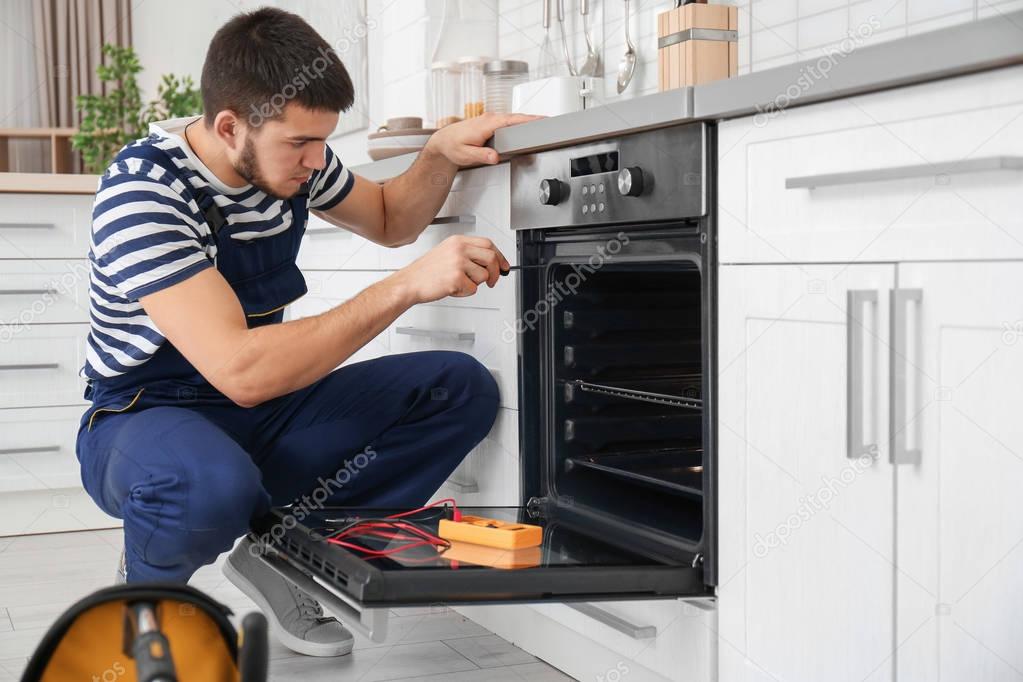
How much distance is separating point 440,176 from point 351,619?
94cm

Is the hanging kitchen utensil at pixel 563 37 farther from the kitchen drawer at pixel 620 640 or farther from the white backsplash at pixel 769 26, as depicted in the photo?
the kitchen drawer at pixel 620 640

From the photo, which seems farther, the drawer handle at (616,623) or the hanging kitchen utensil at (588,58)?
the hanging kitchen utensil at (588,58)

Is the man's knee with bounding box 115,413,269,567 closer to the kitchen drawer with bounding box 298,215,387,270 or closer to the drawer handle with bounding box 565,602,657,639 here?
the drawer handle with bounding box 565,602,657,639

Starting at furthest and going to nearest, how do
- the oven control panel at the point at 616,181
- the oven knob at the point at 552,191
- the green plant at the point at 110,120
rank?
the green plant at the point at 110,120 → the oven knob at the point at 552,191 → the oven control panel at the point at 616,181

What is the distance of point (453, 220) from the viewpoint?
2109mm

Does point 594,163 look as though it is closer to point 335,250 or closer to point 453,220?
point 453,220

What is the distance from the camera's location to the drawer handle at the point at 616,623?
161 centimetres

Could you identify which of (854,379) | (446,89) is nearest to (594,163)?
(854,379)

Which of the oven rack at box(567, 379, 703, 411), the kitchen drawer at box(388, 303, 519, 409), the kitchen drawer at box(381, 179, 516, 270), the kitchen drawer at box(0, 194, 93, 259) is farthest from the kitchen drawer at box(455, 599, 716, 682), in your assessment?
the kitchen drawer at box(0, 194, 93, 259)

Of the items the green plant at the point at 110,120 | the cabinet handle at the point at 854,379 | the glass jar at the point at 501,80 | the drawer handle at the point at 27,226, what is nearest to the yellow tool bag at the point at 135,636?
the cabinet handle at the point at 854,379

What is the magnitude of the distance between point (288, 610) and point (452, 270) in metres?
0.80

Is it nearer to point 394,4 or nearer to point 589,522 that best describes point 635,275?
point 589,522

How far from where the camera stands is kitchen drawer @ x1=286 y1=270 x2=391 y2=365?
2.49 meters

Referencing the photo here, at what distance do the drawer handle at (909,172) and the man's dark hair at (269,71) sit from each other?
794mm
